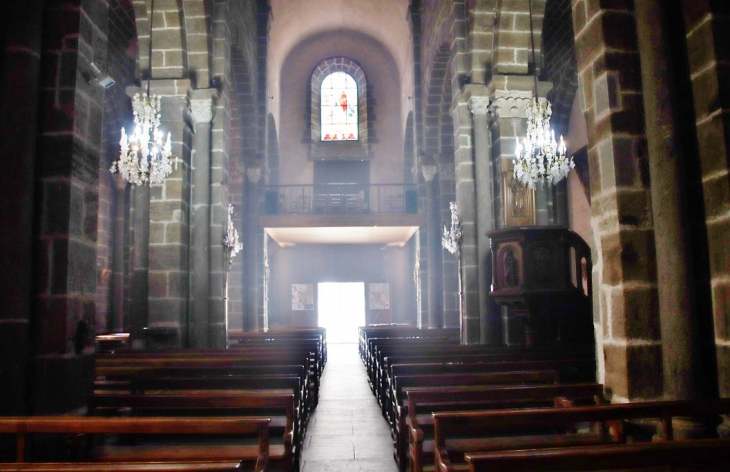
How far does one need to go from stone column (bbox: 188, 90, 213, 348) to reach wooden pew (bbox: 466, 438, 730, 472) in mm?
7361

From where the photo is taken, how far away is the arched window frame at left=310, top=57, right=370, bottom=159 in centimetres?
2098

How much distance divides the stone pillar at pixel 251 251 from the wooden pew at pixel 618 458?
1305 cm

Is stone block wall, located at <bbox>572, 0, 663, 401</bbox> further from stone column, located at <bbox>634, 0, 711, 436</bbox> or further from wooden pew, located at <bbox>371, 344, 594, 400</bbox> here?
wooden pew, located at <bbox>371, 344, 594, 400</bbox>

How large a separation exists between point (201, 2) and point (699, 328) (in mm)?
8303

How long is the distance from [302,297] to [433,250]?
6965 millimetres

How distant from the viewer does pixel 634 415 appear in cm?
270

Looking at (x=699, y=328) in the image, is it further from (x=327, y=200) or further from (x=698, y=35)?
(x=327, y=200)

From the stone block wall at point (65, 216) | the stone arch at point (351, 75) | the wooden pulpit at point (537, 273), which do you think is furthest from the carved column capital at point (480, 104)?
the stone arch at point (351, 75)

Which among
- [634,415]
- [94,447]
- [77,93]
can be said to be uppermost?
[77,93]

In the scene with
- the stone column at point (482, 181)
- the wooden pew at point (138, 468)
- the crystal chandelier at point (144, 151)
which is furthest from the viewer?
the stone column at point (482, 181)

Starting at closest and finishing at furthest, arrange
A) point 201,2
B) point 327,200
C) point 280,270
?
point 201,2 → point 327,200 → point 280,270

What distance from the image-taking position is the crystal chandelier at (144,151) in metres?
7.44

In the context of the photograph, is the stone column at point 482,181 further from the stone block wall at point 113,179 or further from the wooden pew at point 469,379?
the stone block wall at point 113,179

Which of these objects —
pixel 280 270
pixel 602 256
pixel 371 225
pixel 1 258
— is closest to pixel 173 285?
pixel 1 258
